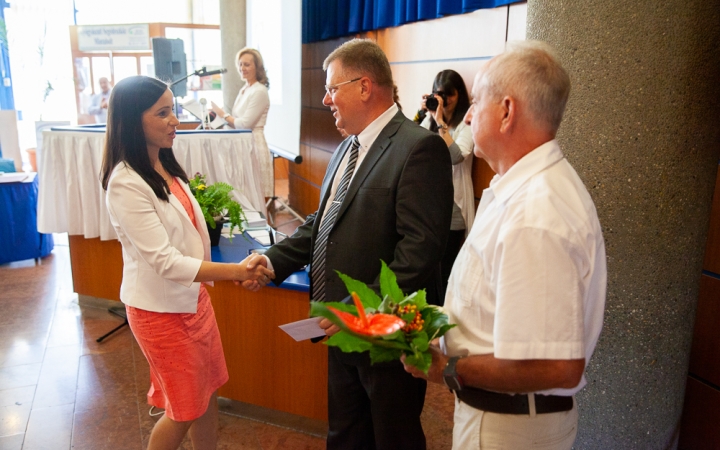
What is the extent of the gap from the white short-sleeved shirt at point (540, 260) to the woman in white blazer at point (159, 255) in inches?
42.7

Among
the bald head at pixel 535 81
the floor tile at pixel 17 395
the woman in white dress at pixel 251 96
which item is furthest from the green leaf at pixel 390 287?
the woman in white dress at pixel 251 96

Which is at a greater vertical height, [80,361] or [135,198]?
[135,198]

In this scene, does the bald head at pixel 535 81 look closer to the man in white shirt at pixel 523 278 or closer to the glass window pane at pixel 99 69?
the man in white shirt at pixel 523 278

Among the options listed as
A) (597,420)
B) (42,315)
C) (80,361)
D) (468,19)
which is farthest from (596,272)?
(42,315)

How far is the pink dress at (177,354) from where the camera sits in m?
1.86

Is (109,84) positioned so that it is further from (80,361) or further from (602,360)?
(602,360)

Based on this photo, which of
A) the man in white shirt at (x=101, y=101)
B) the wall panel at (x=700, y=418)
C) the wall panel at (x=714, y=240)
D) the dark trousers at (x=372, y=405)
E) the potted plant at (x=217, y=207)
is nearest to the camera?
the dark trousers at (x=372, y=405)

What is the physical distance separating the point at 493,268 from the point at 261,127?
4.94 m

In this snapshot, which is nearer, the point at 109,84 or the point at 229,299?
the point at 229,299

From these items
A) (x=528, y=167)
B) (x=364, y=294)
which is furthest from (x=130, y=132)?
(x=528, y=167)

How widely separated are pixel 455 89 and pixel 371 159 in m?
1.86

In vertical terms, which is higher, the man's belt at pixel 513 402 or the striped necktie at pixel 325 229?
the striped necktie at pixel 325 229

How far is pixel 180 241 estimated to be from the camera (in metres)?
1.88

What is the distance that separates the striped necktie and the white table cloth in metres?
1.95
